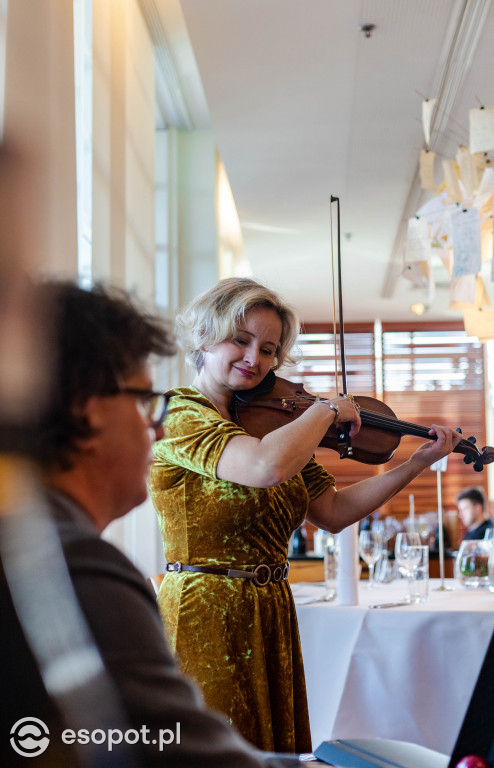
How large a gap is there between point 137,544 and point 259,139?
8.23 ft

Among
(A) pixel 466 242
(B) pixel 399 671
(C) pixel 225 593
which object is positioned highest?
(A) pixel 466 242

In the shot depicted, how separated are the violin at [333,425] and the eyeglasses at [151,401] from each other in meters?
1.00

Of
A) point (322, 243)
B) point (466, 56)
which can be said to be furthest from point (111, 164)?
point (322, 243)

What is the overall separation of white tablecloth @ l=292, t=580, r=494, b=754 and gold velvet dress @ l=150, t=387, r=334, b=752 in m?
0.55

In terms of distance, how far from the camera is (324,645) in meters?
2.21

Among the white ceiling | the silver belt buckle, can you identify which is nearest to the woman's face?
the silver belt buckle

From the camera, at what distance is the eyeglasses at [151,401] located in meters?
0.62

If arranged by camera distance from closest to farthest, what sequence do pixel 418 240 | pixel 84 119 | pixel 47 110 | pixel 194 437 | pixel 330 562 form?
pixel 194 437 < pixel 47 110 < pixel 330 562 < pixel 84 119 < pixel 418 240

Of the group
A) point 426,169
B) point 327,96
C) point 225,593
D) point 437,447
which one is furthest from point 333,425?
point 327,96

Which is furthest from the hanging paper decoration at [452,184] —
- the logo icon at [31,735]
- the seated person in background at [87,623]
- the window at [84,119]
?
the logo icon at [31,735]

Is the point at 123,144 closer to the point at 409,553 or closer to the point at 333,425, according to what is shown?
the point at 409,553

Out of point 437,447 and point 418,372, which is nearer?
point 437,447

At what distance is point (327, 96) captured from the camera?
4574mm

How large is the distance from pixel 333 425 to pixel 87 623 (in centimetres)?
123
